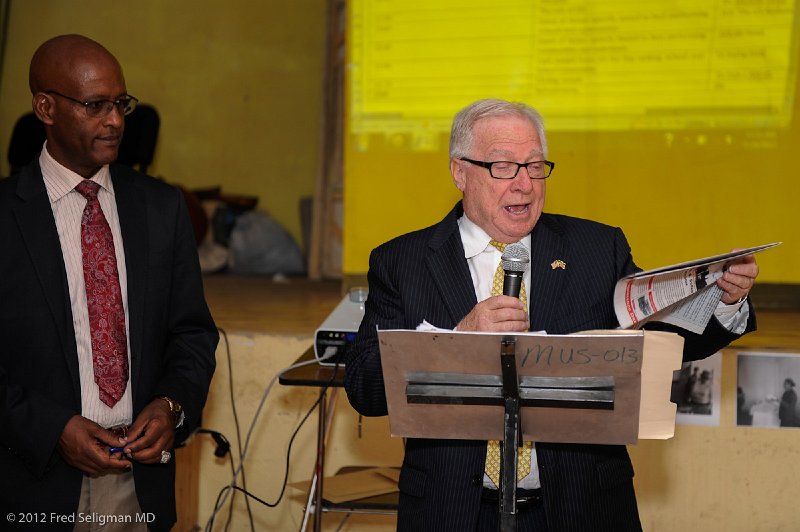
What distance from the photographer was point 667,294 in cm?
204

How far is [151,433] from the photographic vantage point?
7.82 feet

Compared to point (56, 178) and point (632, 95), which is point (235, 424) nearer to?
point (56, 178)

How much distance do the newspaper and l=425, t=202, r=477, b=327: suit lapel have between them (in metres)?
0.35

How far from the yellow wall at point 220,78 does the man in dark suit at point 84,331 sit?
5.12 m

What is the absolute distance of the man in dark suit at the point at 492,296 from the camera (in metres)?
2.16

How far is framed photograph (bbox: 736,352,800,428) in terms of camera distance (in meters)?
3.54

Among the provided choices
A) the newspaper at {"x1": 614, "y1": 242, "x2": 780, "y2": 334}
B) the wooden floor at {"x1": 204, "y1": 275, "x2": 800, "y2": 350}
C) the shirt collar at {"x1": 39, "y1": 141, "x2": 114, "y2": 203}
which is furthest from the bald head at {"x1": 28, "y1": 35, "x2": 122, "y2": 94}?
the wooden floor at {"x1": 204, "y1": 275, "x2": 800, "y2": 350}

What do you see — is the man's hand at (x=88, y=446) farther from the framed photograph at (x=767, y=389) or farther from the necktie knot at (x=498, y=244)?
the framed photograph at (x=767, y=389)

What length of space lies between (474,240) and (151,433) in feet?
3.08

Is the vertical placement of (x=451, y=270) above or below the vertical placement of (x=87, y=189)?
below

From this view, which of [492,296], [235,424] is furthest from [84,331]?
[235,424]

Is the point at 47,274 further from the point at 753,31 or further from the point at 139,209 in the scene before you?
the point at 753,31

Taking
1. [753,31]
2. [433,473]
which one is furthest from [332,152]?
[433,473]

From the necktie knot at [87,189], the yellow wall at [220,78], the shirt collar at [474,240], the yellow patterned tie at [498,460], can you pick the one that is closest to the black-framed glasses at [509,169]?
the shirt collar at [474,240]
